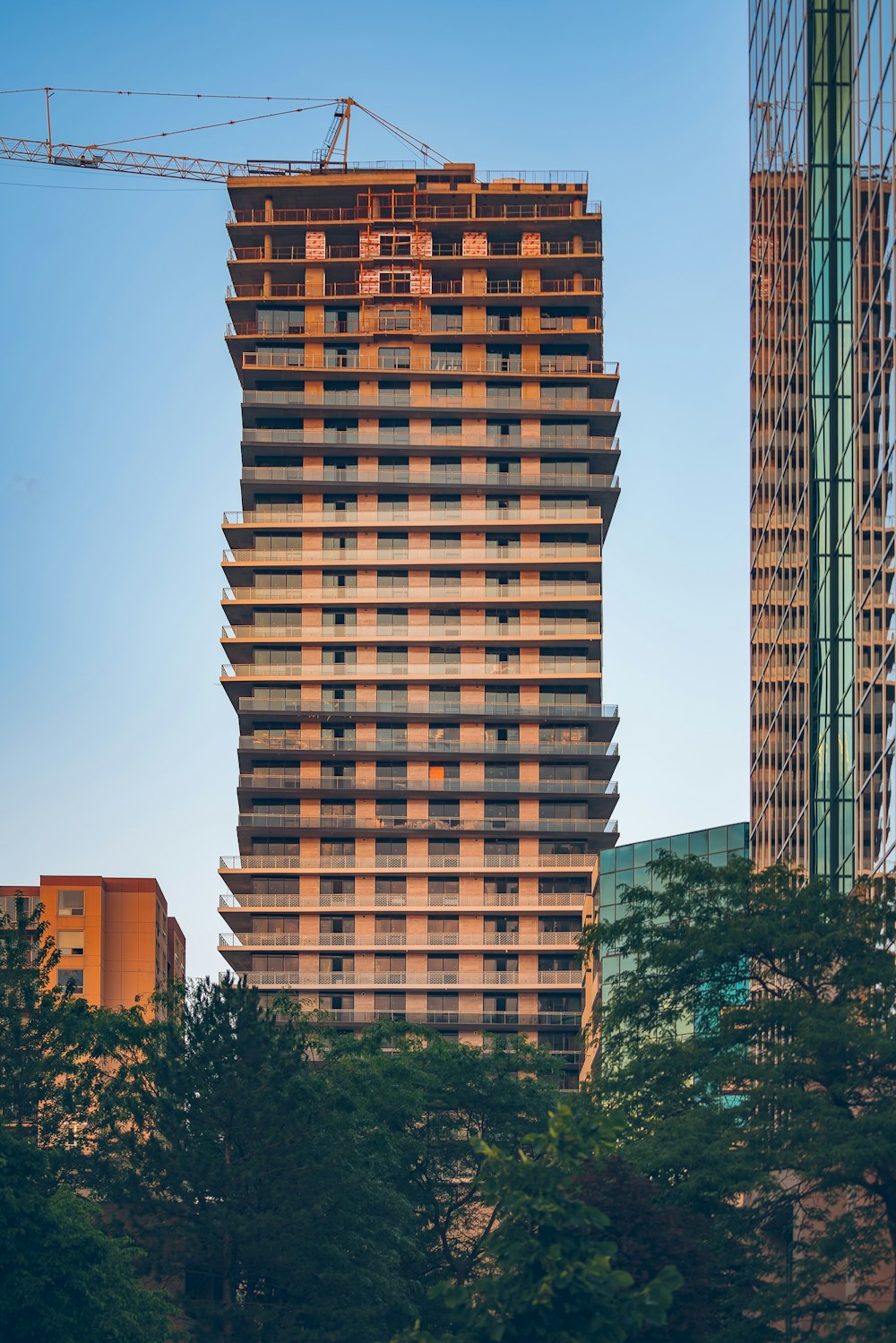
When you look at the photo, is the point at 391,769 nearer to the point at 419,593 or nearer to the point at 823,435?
the point at 419,593

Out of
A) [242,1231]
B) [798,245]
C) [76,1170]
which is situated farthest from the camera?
[798,245]

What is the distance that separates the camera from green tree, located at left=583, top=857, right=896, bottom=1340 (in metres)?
47.0

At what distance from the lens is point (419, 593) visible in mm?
169625

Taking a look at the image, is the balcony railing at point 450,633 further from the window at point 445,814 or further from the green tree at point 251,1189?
the green tree at point 251,1189

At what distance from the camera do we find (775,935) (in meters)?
53.6

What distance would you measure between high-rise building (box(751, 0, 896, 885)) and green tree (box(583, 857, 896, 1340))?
11.1 metres

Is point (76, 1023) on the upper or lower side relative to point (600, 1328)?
upper

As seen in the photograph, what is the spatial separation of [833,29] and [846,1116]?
4590cm

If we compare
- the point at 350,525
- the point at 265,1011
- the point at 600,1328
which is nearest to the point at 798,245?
the point at 265,1011

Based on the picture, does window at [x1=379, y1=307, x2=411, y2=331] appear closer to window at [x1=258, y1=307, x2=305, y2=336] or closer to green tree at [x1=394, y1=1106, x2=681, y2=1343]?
window at [x1=258, y1=307, x2=305, y2=336]

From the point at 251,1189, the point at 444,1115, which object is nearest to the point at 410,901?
the point at 444,1115

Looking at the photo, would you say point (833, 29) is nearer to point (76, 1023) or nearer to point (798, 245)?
point (798, 245)

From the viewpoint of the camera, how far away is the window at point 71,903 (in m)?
181

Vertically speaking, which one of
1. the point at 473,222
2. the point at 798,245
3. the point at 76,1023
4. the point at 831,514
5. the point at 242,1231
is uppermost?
the point at 473,222
